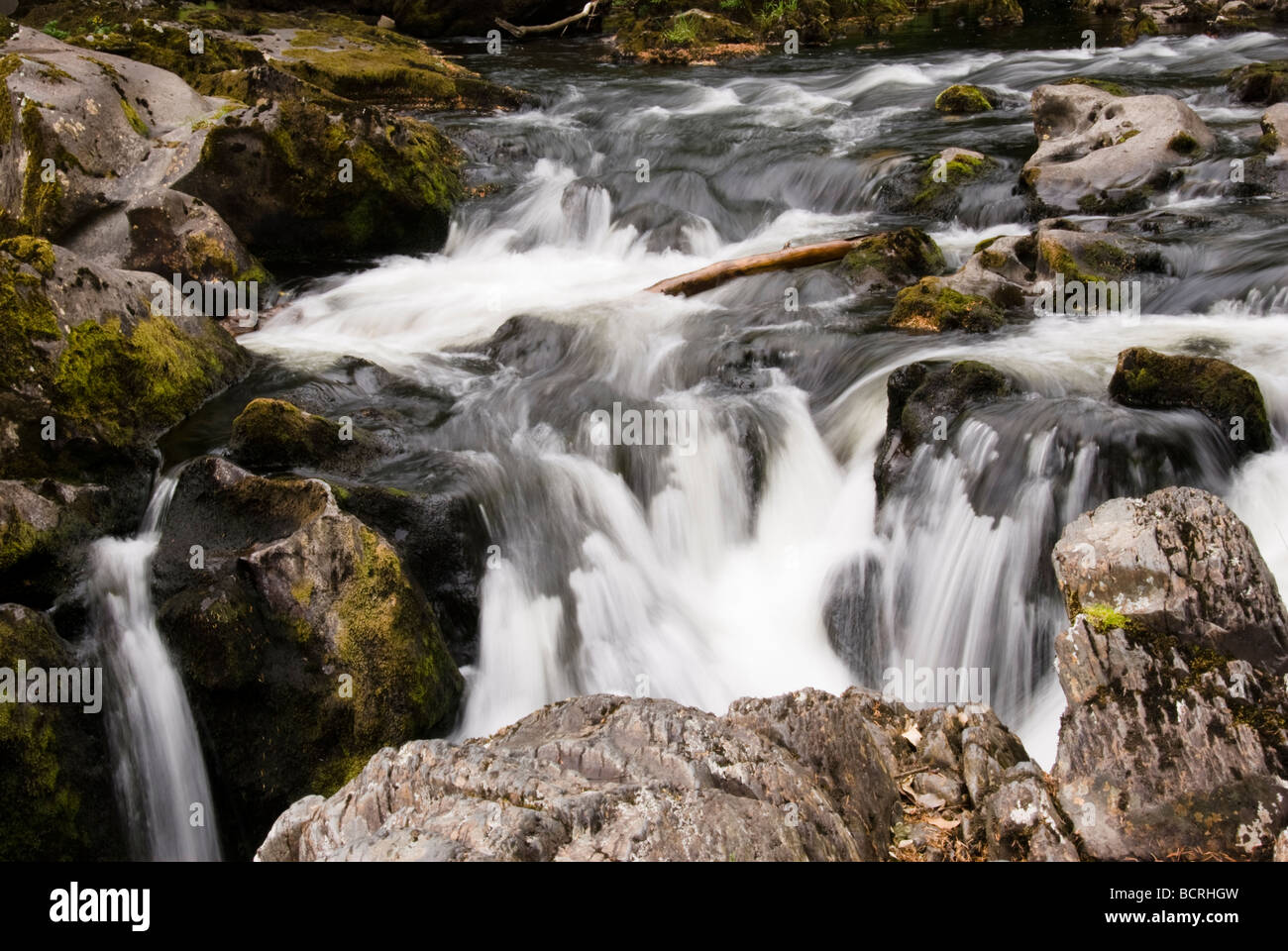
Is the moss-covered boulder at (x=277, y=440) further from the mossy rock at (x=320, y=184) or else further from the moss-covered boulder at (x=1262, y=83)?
the moss-covered boulder at (x=1262, y=83)

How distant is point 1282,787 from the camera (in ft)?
11.3

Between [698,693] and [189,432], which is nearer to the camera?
[698,693]

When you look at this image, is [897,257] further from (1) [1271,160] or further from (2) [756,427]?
(1) [1271,160]

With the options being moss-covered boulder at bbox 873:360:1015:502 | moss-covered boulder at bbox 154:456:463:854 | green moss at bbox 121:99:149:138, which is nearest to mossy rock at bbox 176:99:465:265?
green moss at bbox 121:99:149:138

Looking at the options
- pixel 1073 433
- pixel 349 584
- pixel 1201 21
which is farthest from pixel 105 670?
pixel 1201 21

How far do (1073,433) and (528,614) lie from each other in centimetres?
379

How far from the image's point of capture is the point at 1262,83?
1391 cm

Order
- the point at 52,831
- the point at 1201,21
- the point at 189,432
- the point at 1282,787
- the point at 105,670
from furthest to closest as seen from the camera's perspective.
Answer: the point at 1201,21
the point at 189,432
the point at 105,670
the point at 52,831
the point at 1282,787

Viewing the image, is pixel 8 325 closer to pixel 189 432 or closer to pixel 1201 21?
pixel 189 432

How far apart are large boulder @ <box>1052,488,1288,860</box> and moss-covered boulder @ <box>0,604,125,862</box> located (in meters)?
4.36

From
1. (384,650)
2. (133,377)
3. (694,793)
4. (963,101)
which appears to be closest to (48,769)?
(384,650)

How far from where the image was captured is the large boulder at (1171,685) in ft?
11.3

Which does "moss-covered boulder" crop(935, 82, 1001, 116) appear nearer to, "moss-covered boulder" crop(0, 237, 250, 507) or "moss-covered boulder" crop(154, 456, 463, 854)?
"moss-covered boulder" crop(0, 237, 250, 507)

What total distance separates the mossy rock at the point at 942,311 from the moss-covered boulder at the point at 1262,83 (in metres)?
7.86
